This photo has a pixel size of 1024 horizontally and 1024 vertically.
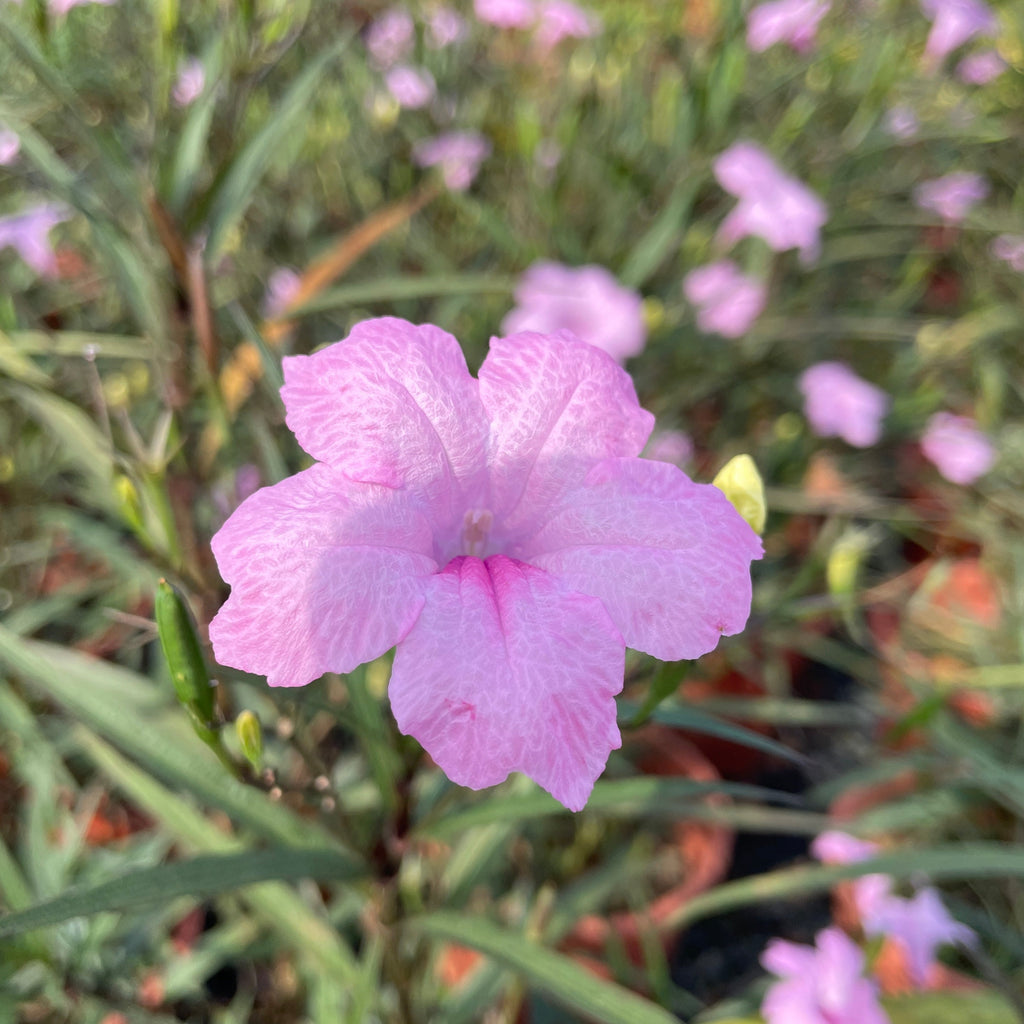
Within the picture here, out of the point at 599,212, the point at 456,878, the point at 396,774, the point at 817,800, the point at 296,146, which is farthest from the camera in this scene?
the point at 599,212

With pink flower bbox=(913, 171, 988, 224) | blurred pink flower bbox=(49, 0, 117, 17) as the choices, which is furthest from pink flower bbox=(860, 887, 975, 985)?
pink flower bbox=(913, 171, 988, 224)

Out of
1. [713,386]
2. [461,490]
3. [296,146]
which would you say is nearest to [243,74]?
[461,490]

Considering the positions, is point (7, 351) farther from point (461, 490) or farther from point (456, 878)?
point (456, 878)

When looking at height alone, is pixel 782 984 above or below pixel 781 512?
above

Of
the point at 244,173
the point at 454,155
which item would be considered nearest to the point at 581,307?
the point at 454,155

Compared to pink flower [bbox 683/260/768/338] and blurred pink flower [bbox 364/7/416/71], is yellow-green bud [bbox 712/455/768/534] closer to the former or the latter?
pink flower [bbox 683/260/768/338]

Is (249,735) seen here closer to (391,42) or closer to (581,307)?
(581,307)
